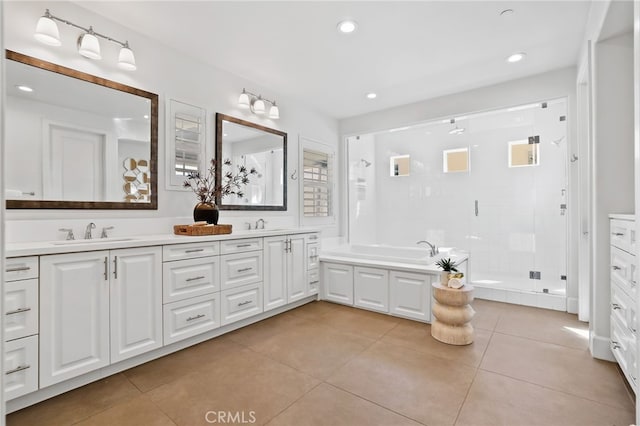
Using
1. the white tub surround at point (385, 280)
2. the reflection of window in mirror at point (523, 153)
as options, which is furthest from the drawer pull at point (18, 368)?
the reflection of window in mirror at point (523, 153)

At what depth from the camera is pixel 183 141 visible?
2895mm

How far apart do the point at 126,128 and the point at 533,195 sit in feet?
16.3

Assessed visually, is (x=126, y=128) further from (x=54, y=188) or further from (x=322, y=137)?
(x=322, y=137)

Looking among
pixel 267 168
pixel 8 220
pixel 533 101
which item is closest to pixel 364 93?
pixel 267 168

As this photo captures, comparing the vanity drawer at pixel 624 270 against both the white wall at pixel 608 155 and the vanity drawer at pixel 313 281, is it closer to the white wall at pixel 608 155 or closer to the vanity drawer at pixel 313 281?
the white wall at pixel 608 155

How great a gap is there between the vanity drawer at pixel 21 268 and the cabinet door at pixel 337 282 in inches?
106

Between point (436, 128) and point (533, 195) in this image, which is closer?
point (533, 195)

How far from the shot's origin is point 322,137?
4676 millimetres

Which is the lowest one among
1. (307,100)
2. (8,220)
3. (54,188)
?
(8,220)

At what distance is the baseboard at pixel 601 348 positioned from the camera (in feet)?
7.24

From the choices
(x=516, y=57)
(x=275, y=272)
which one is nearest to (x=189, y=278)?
(x=275, y=272)

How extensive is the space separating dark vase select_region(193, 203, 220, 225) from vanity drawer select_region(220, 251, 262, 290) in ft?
1.30

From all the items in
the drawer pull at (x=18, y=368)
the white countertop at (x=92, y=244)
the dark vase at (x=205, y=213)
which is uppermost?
the dark vase at (x=205, y=213)

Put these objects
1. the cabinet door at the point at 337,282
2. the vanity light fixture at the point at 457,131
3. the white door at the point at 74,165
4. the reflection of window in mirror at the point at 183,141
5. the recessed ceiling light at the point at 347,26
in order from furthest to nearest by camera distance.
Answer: the vanity light fixture at the point at 457,131 → the cabinet door at the point at 337,282 → the reflection of window in mirror at the point at 183,141 → the recessed ceiling light at the point at 347,26 → the white door at the point at 74,165
